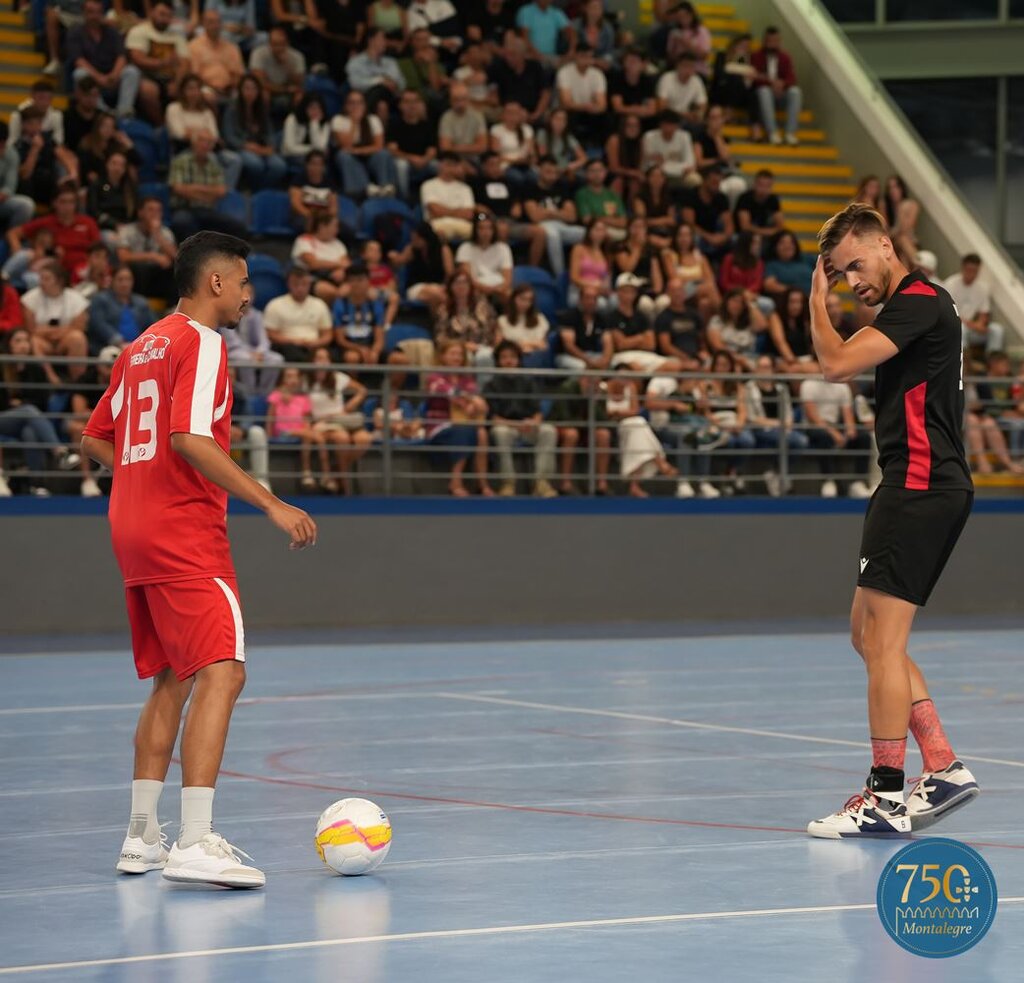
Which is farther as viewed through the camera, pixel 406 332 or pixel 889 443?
pixel 406 332

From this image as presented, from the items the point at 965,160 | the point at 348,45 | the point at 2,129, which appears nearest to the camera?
the point at 2,129

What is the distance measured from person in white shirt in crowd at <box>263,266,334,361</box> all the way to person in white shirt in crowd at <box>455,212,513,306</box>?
1.72 metres

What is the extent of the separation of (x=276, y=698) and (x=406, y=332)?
6.33 meters

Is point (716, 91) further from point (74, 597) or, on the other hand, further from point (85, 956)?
point (85, 956)

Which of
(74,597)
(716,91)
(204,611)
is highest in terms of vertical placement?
(716,91)

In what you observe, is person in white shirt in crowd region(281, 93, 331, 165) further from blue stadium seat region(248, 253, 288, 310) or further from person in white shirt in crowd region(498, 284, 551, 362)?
person in white shirt in crowd region(498, 284, 551, 362)

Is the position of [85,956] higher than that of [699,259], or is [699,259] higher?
[699,259]

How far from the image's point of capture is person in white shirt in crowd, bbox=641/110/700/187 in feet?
63.2

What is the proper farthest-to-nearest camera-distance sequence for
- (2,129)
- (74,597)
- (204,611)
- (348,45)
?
(348,45) < (2,129) < (74,597) < (204,611)

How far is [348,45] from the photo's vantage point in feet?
61.9

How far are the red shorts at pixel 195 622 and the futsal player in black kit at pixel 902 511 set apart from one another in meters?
2.08

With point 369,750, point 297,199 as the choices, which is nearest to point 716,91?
point 297,199

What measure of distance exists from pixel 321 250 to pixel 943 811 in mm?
10939

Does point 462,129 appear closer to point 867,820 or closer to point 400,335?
point 400,335
